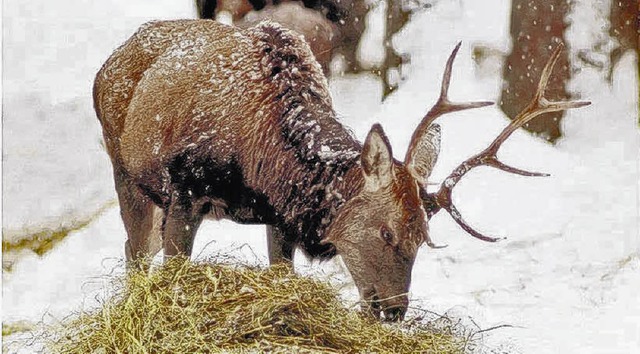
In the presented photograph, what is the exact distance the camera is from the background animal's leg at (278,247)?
12.4ft

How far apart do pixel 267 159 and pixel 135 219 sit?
796mm

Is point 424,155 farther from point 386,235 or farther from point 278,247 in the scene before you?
point 278,247

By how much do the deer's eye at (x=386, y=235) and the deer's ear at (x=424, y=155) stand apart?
0.61ft

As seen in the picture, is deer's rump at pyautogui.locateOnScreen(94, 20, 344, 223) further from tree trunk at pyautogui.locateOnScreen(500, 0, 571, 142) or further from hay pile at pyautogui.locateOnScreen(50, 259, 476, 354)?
tree trunk at pyautogui.locateOnScreen(500, 0, 571, 142)

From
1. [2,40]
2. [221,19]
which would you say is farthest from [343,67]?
[2,40]

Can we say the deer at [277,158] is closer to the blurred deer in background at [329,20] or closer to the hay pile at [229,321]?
the hay pile at [229,321]

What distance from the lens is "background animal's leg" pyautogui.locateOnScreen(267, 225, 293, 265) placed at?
378 centimetres

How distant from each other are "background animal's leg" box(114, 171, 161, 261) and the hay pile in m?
0.74

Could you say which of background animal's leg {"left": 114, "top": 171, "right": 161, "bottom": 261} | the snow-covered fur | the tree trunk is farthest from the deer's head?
the tree trunk

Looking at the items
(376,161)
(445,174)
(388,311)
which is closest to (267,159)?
(376,161)

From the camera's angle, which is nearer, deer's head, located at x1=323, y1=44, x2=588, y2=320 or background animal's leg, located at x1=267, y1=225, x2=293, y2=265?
deer's head, located at x1=323, y1=44, x2=588, y2=320

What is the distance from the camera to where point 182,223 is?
379 centimetres

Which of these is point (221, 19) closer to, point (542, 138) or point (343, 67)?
point (343, 67)

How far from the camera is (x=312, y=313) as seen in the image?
3.32m
